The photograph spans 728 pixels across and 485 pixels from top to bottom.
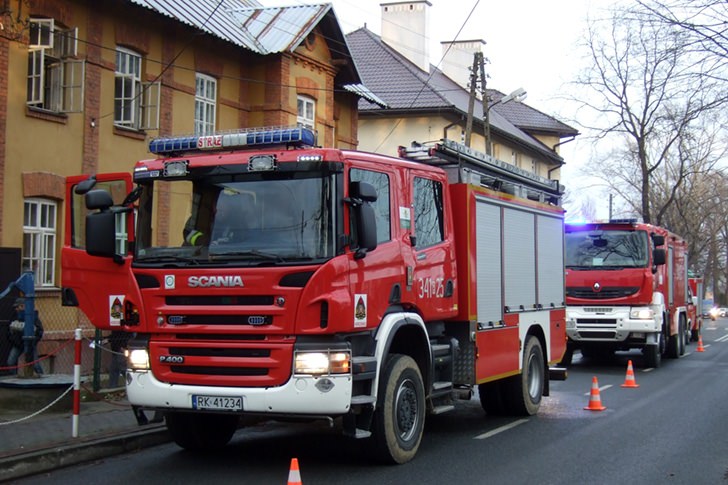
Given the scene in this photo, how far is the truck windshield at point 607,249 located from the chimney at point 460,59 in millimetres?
31130

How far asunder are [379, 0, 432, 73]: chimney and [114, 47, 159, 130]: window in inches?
1024

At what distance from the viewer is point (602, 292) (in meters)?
18.2

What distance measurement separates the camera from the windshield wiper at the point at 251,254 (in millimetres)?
7246

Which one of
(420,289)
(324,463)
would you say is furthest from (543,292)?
(324,463)

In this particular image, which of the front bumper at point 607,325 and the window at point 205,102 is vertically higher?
the window at point 205,102

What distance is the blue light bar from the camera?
7703mm

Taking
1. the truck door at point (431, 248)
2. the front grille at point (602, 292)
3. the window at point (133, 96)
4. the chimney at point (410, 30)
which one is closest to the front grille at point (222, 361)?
the truck door at point (431, 248)

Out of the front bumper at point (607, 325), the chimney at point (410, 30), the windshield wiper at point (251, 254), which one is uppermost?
the chimney at point (410, 30)

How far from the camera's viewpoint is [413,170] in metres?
8.70

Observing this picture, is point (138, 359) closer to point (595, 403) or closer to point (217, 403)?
point (217, 403)

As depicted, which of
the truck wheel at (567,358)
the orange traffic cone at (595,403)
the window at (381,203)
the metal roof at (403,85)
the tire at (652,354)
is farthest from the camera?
the metal roof at (403,85)

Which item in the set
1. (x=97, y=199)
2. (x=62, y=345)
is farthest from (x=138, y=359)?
(x=62, y=345)

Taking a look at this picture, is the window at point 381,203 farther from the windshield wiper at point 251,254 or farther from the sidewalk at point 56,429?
the sidewalk at point 56,429

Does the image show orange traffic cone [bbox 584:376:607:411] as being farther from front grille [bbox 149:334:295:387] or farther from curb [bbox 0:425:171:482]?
front grille [bbox 149:334:295:387]
